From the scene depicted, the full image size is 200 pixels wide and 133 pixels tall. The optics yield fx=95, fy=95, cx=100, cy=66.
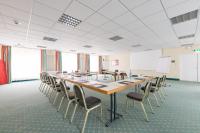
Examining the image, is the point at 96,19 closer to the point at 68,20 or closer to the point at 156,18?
the point at 68,20

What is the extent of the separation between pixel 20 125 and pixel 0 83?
6.70 meters

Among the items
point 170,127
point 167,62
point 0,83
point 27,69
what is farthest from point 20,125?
point 167,62

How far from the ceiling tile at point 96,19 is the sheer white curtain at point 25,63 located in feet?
24.5

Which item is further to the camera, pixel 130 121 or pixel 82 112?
pixel 82 112

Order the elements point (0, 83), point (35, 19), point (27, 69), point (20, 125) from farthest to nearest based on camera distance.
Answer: point (27, 69) < point (0, 83) < point (35, 19) < point (20, 125)

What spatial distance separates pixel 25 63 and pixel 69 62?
387 centimetres

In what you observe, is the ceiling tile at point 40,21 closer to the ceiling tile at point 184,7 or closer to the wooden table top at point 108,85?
the wooden table top at point 108,85

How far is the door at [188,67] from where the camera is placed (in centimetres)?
684

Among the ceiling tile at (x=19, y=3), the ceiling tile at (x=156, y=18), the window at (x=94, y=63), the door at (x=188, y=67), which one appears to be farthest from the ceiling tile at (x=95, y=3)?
the window at (x=94, y=63)

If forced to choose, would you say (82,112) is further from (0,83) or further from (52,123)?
(0,83)

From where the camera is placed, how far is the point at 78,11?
2393mm

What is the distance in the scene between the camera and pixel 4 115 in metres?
2.41

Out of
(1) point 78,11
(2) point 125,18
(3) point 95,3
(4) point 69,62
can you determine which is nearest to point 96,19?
(1) point 78,11

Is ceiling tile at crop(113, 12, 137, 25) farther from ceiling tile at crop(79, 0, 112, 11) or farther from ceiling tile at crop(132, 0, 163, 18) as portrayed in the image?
ceiling tile at crop(79, 0, 112, 11)
